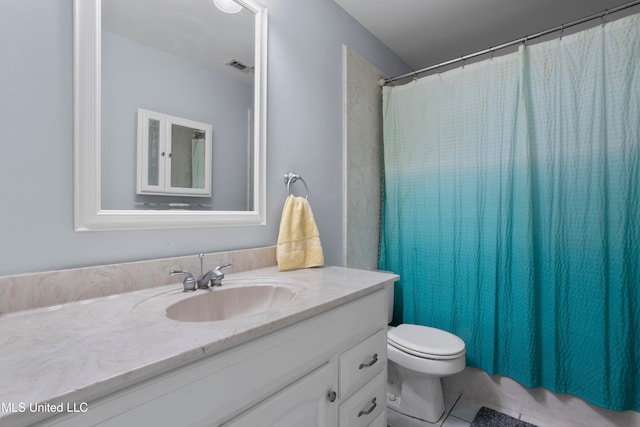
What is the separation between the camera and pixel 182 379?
557mm

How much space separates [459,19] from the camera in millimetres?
1945

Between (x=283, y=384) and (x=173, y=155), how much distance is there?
0.86 m

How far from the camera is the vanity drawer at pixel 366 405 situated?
3.18ft

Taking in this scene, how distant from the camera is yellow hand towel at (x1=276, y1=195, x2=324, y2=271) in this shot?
132 cm

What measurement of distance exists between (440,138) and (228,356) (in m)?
1.68

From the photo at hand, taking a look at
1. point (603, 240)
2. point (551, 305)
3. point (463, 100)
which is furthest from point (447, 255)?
point (463, 100)

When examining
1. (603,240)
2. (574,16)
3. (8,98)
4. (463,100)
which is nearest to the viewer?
(8,98)

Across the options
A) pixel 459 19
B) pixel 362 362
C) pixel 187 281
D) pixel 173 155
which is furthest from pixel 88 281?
pixel 459 19

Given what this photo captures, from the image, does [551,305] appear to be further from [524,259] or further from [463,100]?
[463,100]

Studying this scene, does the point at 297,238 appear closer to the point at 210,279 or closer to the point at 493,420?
the point at 210,279

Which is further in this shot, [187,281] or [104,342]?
[187,281]

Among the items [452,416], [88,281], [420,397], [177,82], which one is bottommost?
[452,416]

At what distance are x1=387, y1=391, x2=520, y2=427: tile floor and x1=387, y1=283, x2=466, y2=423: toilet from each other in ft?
0.09

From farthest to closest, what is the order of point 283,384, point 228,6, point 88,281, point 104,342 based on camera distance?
point 228,6 → point 88,281 → point 283,384 → point 104,342
